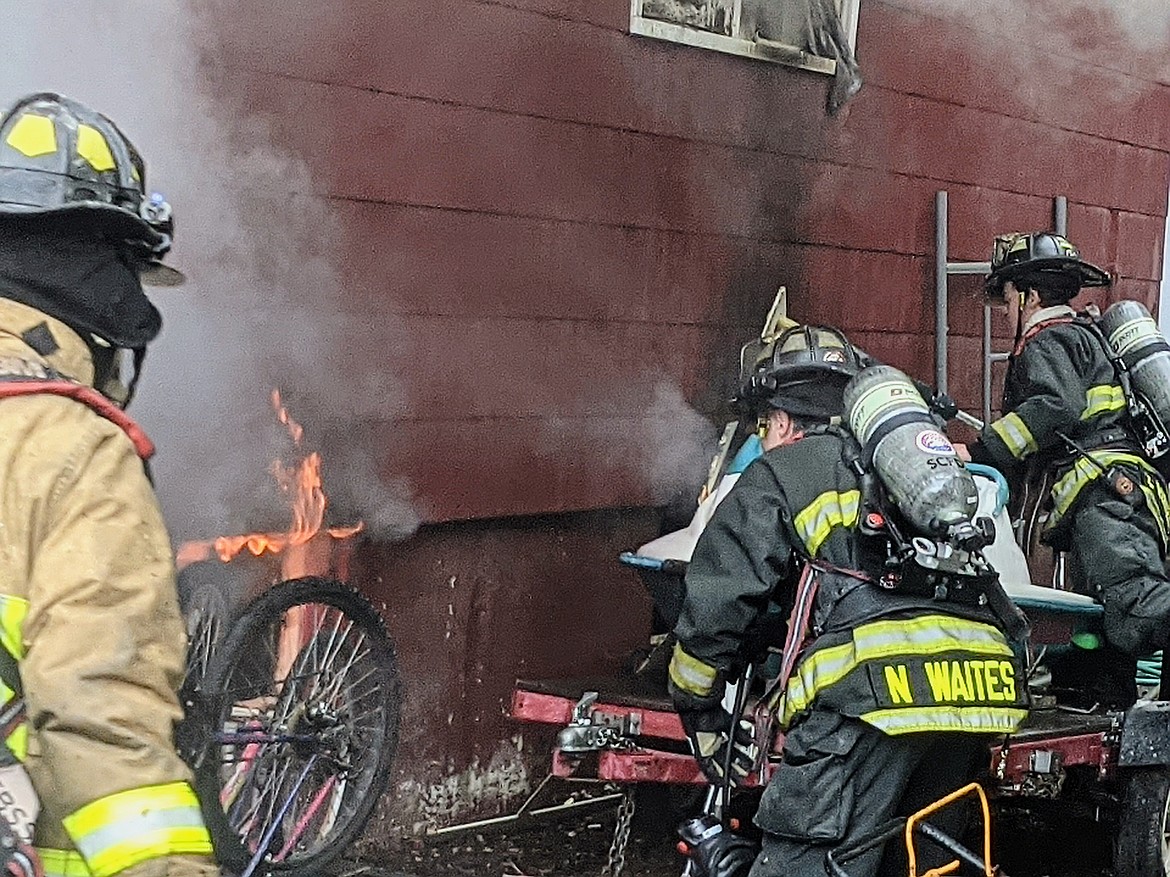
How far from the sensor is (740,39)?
6391 millimetres

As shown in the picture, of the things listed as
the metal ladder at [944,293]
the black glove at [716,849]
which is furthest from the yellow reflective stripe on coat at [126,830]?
the metal ladder at [944,293]

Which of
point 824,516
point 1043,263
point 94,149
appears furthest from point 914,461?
point 1043,263

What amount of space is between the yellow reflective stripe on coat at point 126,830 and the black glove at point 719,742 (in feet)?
7.52

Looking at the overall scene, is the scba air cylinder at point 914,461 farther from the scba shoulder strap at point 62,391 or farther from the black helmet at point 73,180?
the scba shoulder strap at point 62,391

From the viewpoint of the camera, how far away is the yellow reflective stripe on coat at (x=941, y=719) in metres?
3.72

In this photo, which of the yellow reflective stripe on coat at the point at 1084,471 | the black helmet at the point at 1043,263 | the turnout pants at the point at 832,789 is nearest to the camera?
the turnout pants at the point at 832,789

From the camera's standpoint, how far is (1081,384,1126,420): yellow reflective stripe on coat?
592cm

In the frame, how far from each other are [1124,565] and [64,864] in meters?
4.40

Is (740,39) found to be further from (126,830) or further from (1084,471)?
(126,830)

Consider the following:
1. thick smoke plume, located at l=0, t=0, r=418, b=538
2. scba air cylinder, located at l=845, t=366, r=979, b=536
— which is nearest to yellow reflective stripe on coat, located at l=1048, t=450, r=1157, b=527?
scba air cylinder, located at l=845, t=366, r=979, b=536

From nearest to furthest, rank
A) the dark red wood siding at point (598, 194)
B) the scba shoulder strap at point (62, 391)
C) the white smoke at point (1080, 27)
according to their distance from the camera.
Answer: the scba shoulder strap at point (62, 391) → the dark red wood siding at point (598, 194) → the white smoke at point (1080, 27)

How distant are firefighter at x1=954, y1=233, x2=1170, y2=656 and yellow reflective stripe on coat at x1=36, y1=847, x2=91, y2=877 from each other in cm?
429

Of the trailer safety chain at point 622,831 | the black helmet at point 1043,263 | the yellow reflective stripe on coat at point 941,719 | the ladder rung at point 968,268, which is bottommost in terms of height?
the trailer safety chain at point 622,831

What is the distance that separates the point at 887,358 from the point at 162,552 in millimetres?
5607
